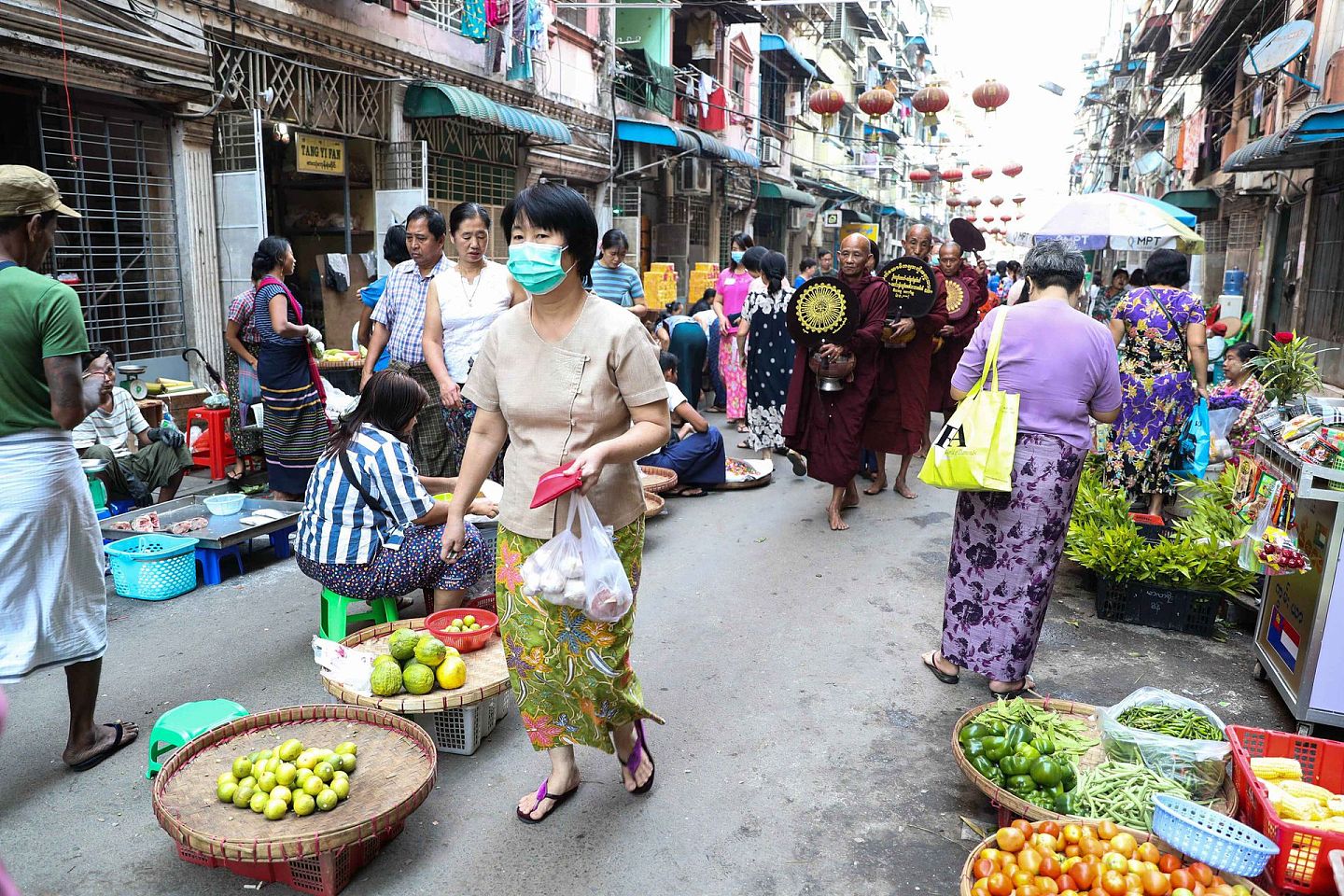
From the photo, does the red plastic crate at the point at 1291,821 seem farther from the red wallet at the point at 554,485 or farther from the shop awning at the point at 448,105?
the shop awning at the point at 448,105

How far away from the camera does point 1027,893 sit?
2.22 m

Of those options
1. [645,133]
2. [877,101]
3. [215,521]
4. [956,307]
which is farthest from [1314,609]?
[877,101]

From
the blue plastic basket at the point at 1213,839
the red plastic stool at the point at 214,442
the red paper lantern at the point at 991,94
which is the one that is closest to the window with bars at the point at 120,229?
the red plastic stool at the point at 214,442

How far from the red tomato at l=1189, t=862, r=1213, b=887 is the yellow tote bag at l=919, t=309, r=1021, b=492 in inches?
60.1

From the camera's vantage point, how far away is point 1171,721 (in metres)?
3.00

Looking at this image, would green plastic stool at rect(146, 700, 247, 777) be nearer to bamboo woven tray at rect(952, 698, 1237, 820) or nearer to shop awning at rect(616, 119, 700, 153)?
bamboo woven tray at rect(952, 698, 1237, 820)

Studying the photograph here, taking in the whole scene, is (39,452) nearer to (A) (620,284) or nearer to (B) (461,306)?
(B) (461,306)

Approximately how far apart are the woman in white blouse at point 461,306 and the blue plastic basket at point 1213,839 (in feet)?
11.6

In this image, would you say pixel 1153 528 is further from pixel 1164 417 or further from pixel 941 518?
pixel 941 518

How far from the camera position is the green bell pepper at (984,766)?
2.89m

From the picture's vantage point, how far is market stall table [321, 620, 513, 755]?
3.17 metres

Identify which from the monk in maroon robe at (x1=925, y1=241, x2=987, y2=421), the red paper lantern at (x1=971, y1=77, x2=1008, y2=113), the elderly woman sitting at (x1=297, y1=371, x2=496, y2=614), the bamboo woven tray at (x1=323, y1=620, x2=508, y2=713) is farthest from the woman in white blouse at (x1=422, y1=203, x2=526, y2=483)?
the red paper lantern at (x1=971, y1=77, x2=1008, y2=113)

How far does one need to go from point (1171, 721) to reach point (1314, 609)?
2.97ft

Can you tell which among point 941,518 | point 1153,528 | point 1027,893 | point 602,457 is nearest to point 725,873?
point 1027,893
